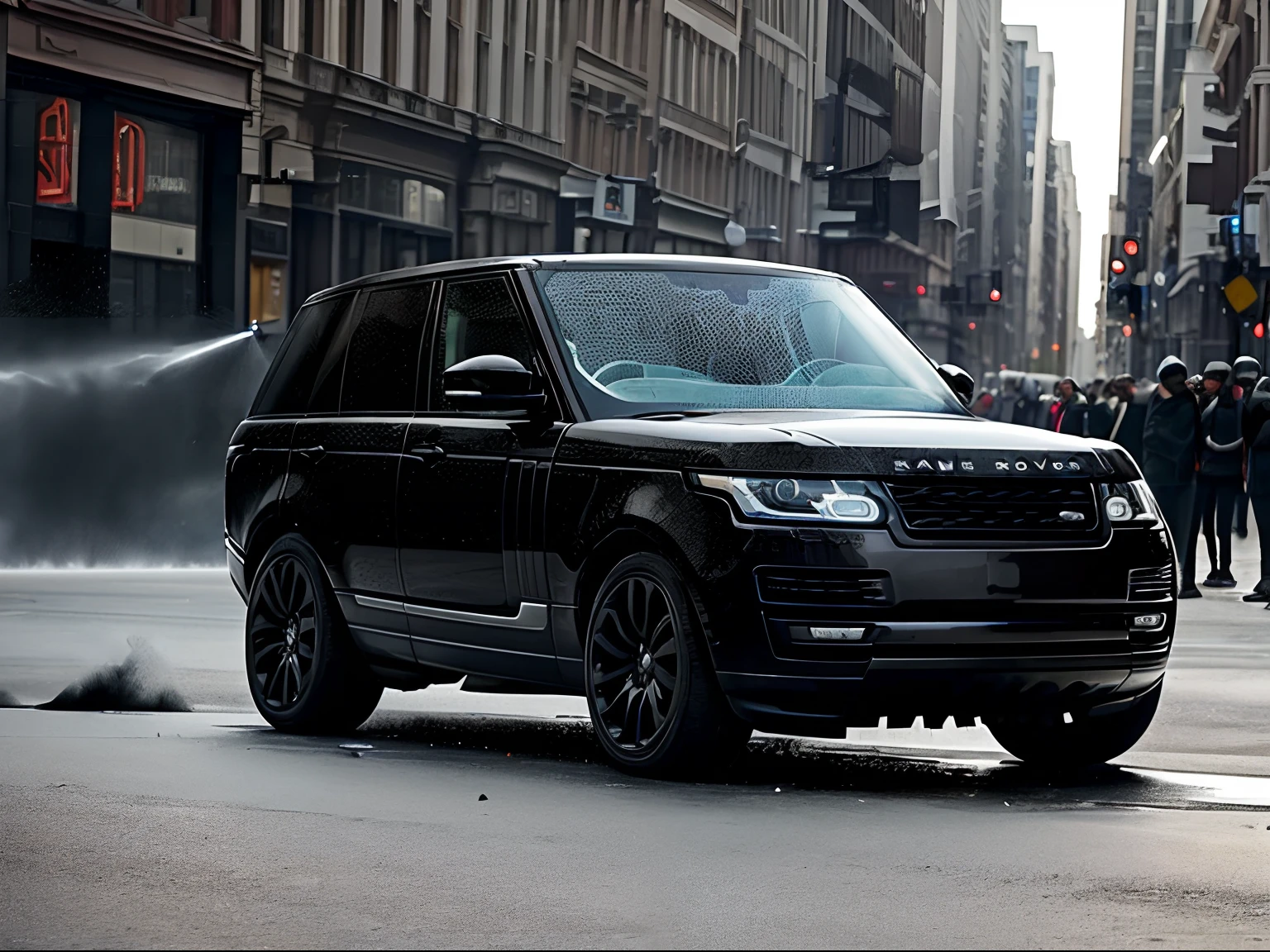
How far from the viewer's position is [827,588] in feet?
23.3

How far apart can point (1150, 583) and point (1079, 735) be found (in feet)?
2.88

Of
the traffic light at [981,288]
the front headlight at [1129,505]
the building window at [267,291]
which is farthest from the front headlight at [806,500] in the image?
the traffic light at [981,288]

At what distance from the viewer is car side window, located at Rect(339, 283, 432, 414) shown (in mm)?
8984

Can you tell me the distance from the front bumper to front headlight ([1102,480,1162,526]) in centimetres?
20

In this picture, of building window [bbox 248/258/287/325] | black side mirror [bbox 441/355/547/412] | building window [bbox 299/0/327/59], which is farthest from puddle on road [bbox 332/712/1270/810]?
building window [bbox 299/0/327/59]

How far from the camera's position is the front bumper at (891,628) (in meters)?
7.09

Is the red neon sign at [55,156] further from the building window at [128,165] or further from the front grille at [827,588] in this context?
the front grille at [827,588]

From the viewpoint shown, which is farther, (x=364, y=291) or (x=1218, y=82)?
(x=1218, y=82)

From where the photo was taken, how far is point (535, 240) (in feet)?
139

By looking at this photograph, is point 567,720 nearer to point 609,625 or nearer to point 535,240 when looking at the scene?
point 609,625

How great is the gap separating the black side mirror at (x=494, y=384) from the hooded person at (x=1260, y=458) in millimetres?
10115

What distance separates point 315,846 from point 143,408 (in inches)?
602

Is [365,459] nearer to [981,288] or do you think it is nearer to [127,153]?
[127,153]

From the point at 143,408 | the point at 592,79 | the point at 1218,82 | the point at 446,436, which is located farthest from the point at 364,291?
the point at 1218,82
